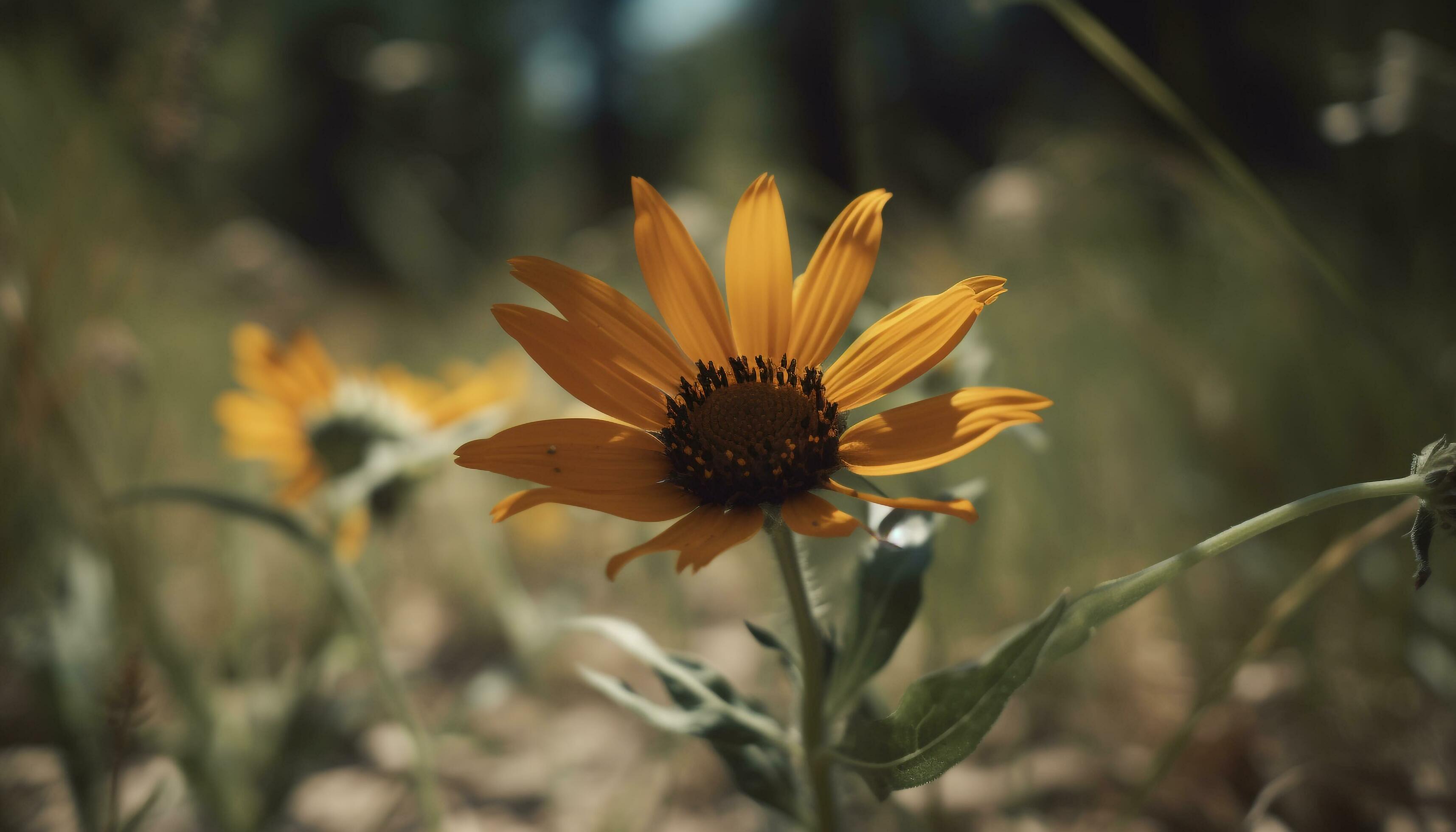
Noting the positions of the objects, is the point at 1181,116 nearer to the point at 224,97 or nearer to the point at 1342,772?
the point at 1342,772

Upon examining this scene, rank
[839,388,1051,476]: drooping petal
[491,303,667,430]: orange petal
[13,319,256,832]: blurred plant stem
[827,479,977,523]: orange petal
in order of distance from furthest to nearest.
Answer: [13,319,256,832]: blurred plant stem < [491,303,667,430]: orange petal < [839,388,1051,476]: drooping petal < [827,479,977,523]: orange petal

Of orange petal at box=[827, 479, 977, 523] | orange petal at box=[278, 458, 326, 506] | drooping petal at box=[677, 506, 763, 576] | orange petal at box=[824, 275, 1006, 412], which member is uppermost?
orange petal at box=[278, 458, 326, 506]

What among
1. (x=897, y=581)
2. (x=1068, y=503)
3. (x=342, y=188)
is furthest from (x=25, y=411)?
(x=342, y=188)

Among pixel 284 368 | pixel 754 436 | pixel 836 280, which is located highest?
pixel 284 368

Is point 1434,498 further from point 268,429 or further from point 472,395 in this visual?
point 268,429

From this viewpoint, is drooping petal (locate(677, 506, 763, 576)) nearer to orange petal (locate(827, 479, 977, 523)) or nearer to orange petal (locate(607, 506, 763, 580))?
orange petal (locate(607, 506, 763, 580))

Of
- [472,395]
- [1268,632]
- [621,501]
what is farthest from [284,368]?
[1268,632]

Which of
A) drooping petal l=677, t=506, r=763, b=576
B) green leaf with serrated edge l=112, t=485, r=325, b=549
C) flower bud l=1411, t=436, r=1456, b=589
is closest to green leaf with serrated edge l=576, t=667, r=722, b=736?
drooping petal l=677, t=506, r=763, b=576
